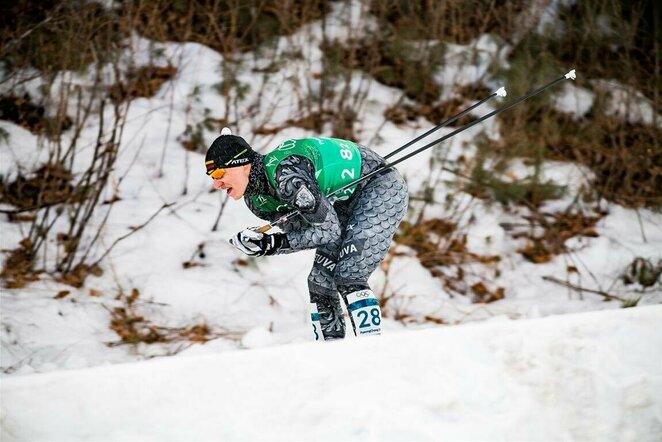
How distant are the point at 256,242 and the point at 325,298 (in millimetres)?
542

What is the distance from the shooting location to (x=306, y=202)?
10.3 ft

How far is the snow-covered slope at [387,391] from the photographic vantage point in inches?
109

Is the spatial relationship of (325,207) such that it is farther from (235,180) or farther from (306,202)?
(235,180)

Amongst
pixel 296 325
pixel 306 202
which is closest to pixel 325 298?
pixel 306 202

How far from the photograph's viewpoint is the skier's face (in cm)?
328

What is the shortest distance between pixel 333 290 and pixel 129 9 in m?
3.53

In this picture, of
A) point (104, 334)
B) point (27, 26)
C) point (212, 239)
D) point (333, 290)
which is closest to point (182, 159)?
point (212, 239)

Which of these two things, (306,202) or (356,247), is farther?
(356,247)

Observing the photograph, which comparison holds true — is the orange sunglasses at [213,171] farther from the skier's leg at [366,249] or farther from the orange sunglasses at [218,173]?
the skier's leg at [366,249]

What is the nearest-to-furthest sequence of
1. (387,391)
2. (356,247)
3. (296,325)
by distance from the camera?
A: (387,391), (356,247), (296,325)

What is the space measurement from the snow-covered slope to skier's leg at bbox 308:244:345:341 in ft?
2.04

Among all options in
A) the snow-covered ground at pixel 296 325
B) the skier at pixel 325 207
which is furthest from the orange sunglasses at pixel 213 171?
the snow-covered ground at pixel 296 325

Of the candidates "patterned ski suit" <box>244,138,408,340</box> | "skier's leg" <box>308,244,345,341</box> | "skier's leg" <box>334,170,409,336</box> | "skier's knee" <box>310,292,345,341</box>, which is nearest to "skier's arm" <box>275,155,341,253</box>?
"patterned ski suit" <box>244,138,408,340</box>

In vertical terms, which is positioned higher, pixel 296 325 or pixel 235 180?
pixel 235 180
